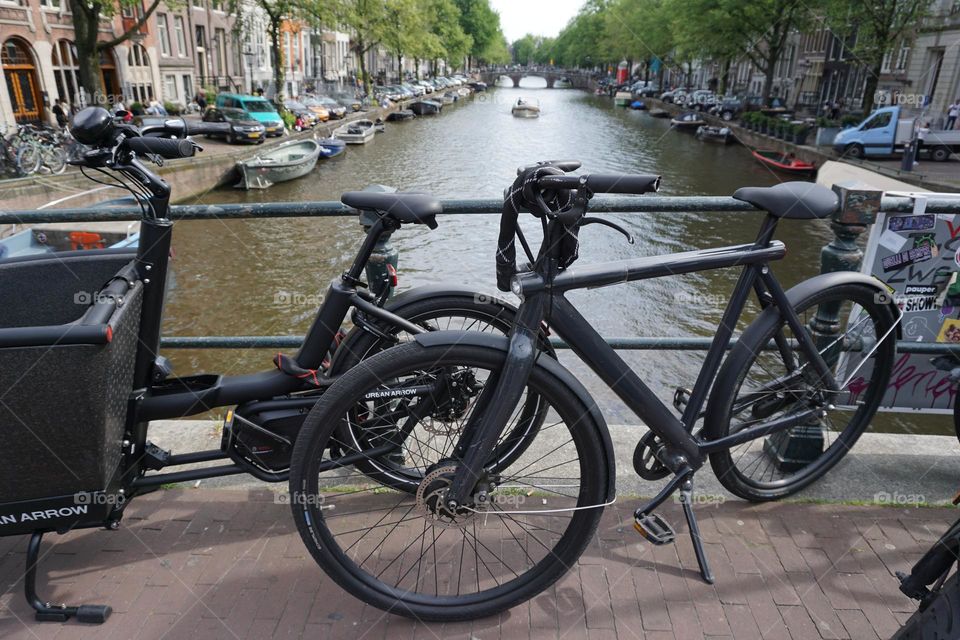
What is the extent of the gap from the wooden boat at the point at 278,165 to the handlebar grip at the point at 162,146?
2220 centimetres

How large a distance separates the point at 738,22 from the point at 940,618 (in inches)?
1536

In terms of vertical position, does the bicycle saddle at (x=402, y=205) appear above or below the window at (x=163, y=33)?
below

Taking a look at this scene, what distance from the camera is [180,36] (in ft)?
131

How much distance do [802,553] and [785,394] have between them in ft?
Answer: 2.04

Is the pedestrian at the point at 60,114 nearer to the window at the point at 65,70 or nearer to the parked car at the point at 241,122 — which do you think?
the window at the point at 65,70

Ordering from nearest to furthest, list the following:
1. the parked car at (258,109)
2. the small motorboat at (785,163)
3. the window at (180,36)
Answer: the small motorboat at (785,163) → the parked car at (258,109) → the window at (180,36)

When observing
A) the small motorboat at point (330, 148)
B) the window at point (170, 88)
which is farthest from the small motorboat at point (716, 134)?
the window at point (170, 88)

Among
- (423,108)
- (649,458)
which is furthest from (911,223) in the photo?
(423,108)

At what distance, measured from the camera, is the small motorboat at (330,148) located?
29.4 m

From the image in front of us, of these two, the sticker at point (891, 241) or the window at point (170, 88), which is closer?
the sticker at point (891, 241)

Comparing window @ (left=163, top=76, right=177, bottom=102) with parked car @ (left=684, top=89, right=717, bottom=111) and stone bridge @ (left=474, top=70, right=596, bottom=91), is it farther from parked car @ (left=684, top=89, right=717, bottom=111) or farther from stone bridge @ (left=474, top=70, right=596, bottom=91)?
stone bridge @ (left=474, top=70, right=596, bottom=91)

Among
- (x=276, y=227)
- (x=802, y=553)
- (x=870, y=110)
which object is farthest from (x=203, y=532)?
(x=870, y=110)

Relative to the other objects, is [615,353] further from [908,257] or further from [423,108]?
[423,108]

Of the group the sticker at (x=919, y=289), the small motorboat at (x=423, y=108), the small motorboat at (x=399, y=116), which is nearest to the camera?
the sticker at (x=919, y=289)
